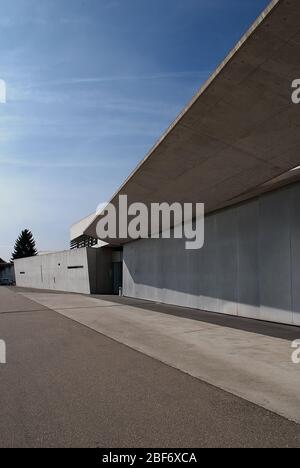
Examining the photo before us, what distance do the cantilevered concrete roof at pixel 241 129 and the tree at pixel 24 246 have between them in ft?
321

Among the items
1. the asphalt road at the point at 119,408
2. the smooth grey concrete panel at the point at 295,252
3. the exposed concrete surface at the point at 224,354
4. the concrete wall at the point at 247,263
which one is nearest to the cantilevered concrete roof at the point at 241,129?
the concrete wall at the point at 247,263

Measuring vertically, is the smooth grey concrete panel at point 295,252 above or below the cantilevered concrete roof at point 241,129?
below

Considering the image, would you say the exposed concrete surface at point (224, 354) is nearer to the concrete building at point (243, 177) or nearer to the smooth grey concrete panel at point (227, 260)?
the smooth grey concrete panel at point (227, 260)

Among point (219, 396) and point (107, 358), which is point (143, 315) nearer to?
point (107, 358)

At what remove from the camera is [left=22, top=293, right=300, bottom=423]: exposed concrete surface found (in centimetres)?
585

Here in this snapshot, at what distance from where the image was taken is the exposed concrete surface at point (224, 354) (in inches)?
230

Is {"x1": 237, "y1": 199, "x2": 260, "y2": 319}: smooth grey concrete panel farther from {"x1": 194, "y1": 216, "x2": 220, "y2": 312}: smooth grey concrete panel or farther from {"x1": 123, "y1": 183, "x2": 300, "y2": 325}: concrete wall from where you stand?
{"x1": 194, "y1": 216, "x2": 220, "y2": 312}: smooth grey concrete panel

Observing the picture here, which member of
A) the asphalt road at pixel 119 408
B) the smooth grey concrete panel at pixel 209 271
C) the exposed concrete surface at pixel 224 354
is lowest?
the exposed concrete surface at pixel 224 354

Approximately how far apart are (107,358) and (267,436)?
4.43 metres

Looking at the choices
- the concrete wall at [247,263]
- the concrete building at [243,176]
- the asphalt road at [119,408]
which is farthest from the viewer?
the concrete wall at [247,263]

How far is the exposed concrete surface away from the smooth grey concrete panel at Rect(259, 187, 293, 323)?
6.13 feet

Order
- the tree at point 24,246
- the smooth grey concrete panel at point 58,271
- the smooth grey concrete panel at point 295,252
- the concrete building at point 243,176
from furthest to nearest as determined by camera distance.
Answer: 1. the tree at point 24,246
2. the smooth grey concrete panel at point 58,271
3. the smooth grey concrete panel at point 295,252
4. the concrete building at point 243,176

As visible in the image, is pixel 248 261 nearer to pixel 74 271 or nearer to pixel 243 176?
pixel 243 176

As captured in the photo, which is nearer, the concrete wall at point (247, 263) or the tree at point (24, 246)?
the concrete wall at point (247, 263)
